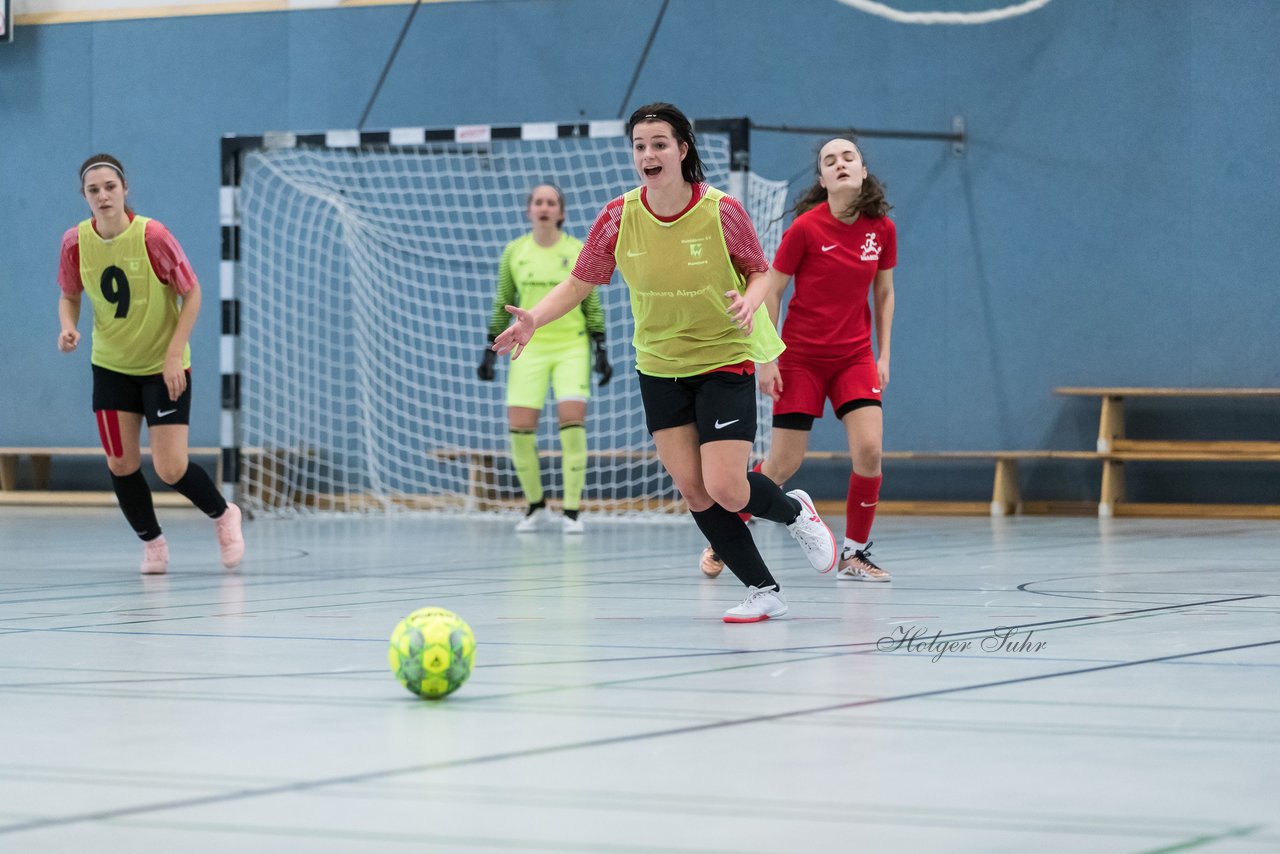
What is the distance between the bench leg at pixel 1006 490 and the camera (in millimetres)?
12320

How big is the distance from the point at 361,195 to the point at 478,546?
5718 millimetres

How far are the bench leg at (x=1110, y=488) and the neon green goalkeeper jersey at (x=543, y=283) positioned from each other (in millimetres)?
3917

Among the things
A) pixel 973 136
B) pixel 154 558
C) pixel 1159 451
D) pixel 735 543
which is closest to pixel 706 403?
pixel 735 543

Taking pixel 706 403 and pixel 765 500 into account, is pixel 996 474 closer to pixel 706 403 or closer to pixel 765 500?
pixel 765 500

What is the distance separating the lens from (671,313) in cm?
509

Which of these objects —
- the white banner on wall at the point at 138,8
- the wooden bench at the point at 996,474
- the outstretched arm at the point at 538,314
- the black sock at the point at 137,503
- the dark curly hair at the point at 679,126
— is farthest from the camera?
the white banner on wall at the point at 138,8

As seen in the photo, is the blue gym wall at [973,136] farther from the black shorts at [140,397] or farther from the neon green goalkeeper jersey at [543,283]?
the black shorts at [140,397]

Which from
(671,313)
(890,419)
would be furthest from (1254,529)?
(671,313)

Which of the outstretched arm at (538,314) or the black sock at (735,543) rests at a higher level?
A: the outstretched arm at (538,314)

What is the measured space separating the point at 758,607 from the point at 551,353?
565 centimetres

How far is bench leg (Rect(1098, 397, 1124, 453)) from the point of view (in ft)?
39.4

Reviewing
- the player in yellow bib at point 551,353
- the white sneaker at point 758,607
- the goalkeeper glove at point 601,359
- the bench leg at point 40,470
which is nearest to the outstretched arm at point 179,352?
the white sneaker at point 758,607

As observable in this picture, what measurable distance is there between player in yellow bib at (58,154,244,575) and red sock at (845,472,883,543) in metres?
2.67

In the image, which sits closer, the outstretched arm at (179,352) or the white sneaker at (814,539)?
the white sneaker at (814,539)
